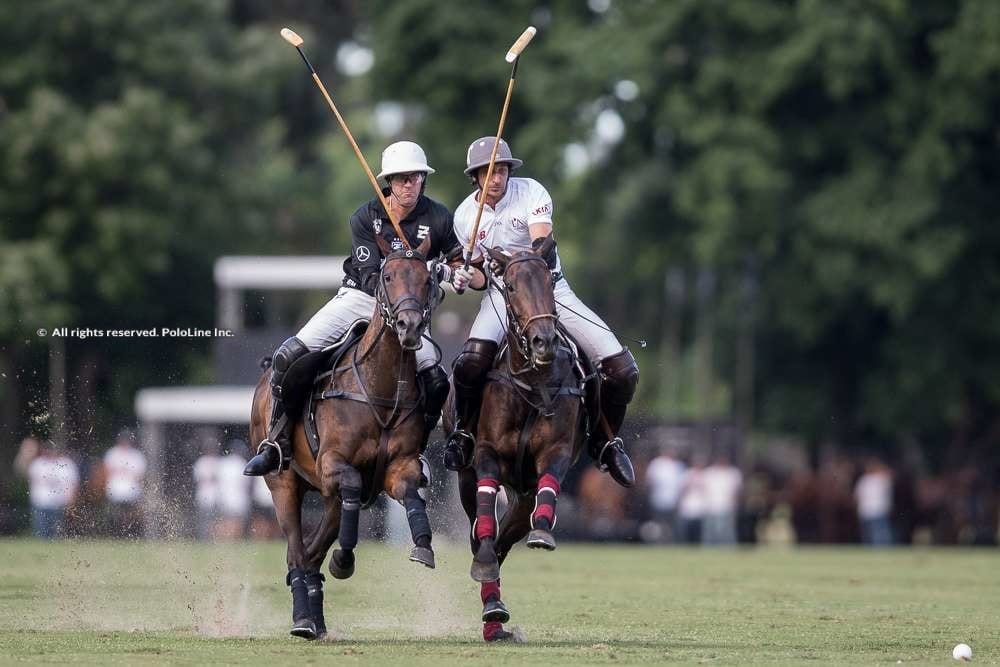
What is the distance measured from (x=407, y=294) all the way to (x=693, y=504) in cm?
2411

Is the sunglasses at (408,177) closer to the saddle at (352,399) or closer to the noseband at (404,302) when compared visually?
the noseband at (404,302)

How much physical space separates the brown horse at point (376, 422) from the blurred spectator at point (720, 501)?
21.9m

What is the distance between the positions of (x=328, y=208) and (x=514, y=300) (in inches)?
1456

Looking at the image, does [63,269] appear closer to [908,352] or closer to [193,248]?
[193,248]

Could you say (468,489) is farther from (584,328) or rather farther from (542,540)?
(542,540)

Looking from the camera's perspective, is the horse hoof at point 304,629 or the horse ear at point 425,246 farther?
the horse ear at point 425,246

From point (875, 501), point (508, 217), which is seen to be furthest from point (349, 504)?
point (875, 501)

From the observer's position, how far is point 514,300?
12695 mm

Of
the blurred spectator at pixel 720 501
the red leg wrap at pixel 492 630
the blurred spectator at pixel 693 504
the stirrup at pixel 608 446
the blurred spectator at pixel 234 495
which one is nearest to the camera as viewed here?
the red leg wrap at pixel 492 630

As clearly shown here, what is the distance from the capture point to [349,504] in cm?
1280

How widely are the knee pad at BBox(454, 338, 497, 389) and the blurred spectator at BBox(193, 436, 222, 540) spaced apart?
6425 mm

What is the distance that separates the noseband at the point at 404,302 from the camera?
486 inches

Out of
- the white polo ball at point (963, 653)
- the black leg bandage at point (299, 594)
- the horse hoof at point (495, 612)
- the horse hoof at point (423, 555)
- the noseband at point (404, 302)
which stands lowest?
the white polo ball at point (963, 653)

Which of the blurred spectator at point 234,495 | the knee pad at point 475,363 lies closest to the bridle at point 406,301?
the knee pad at point 475,363
